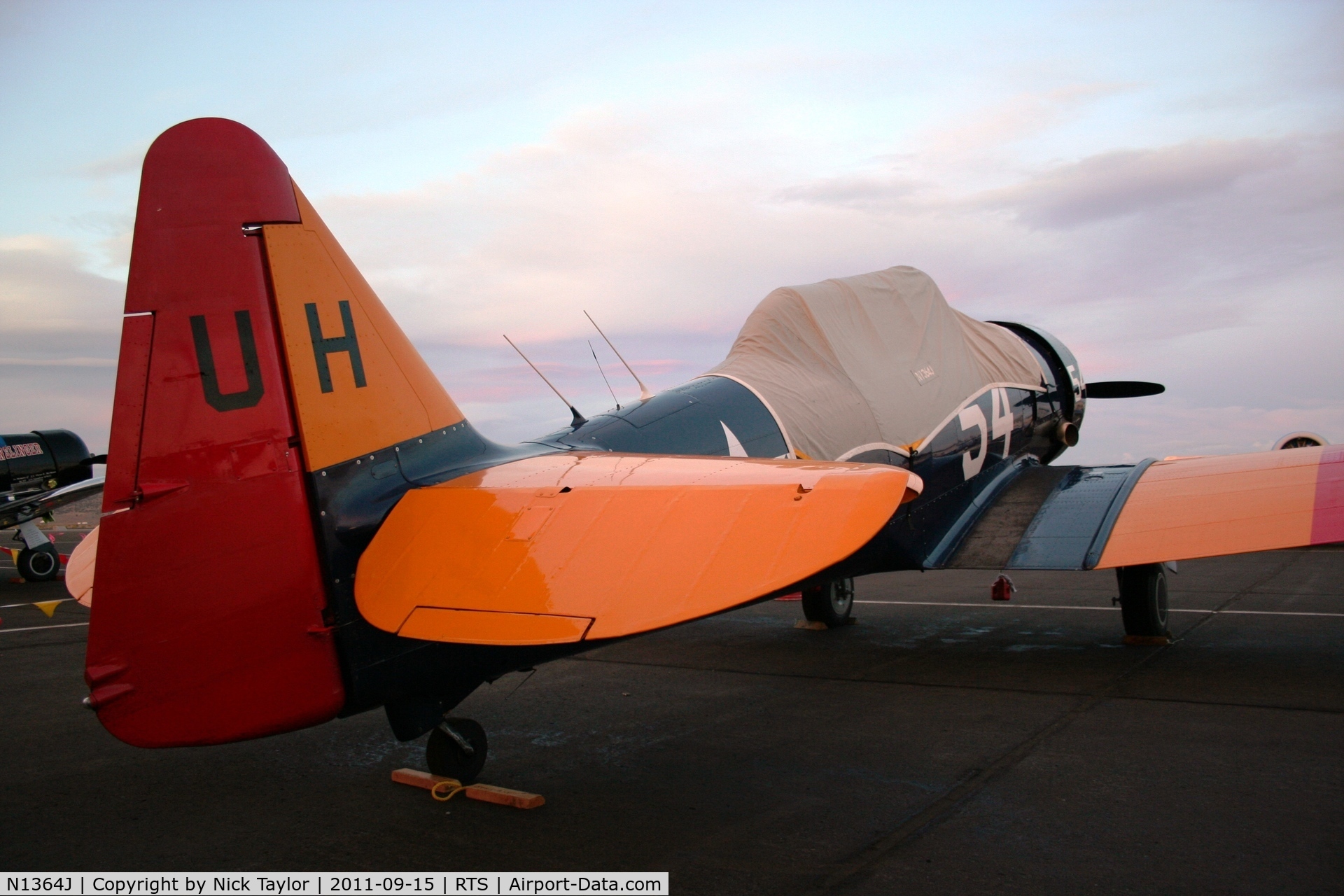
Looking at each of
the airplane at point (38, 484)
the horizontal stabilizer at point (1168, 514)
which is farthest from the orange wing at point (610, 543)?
the airplane at point (38, 484)

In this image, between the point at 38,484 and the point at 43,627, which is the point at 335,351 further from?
the point at 38,484

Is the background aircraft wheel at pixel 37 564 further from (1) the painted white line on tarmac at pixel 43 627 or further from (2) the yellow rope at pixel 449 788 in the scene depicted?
(2) the yellow rope at pixel 449 788

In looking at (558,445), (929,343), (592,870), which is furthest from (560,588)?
(929,343)

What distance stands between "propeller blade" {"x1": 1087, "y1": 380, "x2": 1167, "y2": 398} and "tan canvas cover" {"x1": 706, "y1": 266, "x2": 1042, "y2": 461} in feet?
13.8

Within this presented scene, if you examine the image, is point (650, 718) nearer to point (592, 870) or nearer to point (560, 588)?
point (592, 870)

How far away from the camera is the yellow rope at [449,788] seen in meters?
4.30

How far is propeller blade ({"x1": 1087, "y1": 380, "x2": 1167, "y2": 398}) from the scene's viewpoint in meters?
11.7

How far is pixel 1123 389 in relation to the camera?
11.9 metres

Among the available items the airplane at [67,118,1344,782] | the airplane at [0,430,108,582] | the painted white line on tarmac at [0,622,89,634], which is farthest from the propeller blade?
the airplane at [0,430,108,582]

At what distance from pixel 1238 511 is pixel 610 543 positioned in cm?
520

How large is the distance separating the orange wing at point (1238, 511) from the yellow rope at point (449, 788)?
14.4 feet

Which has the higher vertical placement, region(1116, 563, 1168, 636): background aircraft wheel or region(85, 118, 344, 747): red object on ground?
region(85, 118, 344, 747): red object on ground
